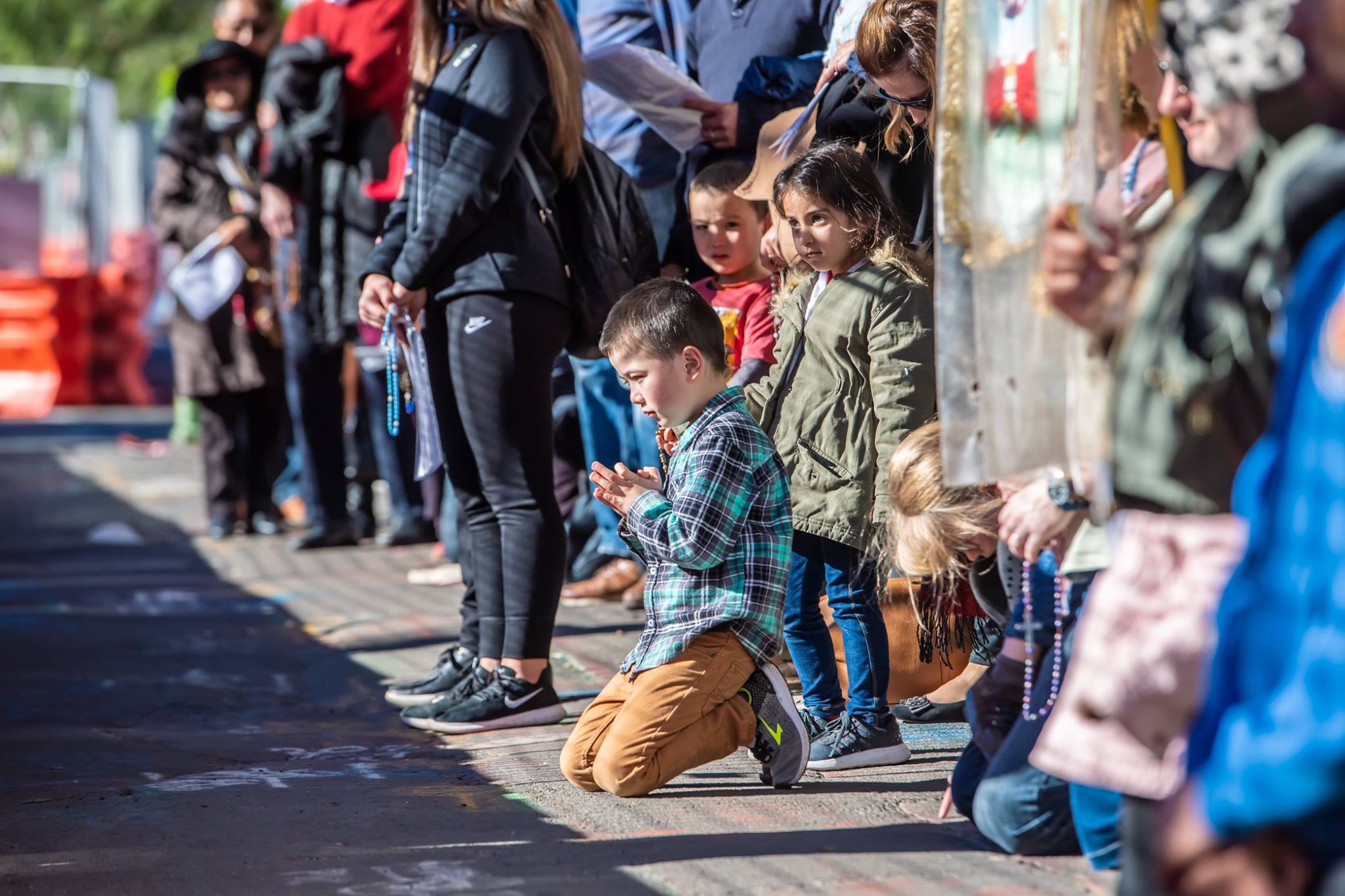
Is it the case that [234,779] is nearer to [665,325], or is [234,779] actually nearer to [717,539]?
[717,539]

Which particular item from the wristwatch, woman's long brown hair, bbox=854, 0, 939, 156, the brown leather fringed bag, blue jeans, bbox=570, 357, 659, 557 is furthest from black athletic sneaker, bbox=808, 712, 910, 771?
blue jeans, bbox=570, 357, 659, 557

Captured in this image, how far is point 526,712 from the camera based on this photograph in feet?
→ 15.4

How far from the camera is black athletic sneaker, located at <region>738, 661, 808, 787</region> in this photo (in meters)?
3.88

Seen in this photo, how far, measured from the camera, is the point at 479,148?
14.9 ft

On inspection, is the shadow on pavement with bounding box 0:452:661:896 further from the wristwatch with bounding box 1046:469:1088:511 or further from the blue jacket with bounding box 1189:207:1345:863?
the blue jacket with bounding box 1189:207:1345:863

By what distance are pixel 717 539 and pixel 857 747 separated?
2.36ft

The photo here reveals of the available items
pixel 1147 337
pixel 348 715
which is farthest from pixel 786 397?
pixel 1147 337

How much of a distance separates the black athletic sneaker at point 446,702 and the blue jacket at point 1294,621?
10.2ft

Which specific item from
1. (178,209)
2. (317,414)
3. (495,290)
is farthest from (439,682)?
(178,209)

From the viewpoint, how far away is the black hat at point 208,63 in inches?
335

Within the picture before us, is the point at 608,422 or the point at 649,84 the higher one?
the point at 649,84

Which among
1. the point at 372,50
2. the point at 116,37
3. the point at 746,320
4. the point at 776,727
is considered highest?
the point at 116,37

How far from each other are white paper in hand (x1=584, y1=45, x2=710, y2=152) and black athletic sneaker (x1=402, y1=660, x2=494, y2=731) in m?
1.87

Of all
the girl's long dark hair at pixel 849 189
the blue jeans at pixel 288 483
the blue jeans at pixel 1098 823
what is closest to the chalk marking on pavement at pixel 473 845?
the blue jeans at pixel 1098 823
